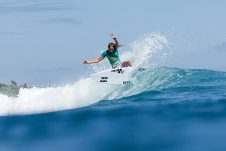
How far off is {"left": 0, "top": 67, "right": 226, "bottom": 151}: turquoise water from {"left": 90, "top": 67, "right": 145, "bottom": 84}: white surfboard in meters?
4.75

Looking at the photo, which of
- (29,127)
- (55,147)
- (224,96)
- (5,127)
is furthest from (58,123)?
(224,96)

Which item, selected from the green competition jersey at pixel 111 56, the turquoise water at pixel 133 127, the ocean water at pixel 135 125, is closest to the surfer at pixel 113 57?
the green competition jersey at pixel 111 56

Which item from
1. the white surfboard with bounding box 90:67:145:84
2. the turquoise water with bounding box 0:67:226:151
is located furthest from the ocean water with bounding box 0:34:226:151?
the white surfboard with bounding box 90:67:145:84

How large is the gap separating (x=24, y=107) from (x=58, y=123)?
345 inches

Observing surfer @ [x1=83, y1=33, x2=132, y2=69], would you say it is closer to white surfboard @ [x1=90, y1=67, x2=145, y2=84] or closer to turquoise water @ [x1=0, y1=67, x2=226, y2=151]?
white surfboard @ [x1=90, y1=67, x2=145, y2=84]

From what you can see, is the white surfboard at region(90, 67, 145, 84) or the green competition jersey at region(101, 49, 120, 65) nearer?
the green competition jersey at region(101, 49, 120, 65)

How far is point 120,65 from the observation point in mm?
22703

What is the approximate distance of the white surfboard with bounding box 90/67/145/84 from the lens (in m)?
22.7

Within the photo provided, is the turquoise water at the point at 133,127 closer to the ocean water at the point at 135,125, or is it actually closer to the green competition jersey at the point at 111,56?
the ocean water at the point at 135,125

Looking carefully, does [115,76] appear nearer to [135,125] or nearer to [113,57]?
[113,57]

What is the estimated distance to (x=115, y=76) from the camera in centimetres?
2291

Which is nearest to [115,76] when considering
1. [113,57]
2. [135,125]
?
[113,57]

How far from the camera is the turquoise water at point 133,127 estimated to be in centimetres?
1062

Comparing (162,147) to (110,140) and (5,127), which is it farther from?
(5,127)
